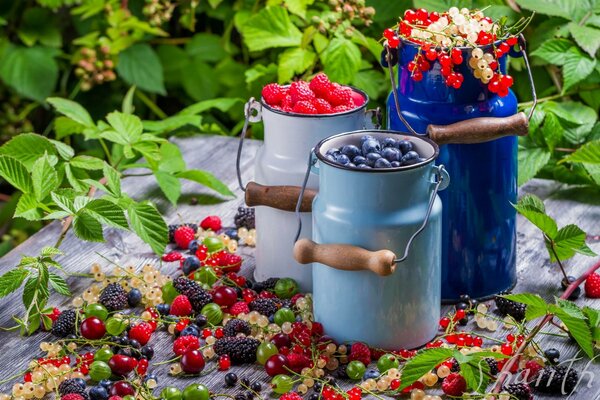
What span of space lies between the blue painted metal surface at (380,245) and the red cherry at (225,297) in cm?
20

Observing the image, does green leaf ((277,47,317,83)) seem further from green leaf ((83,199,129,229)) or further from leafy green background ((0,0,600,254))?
green leaf ((83,199,129,229))

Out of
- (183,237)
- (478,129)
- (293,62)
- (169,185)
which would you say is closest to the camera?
(478,129)

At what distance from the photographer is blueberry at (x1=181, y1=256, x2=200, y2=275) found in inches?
74.0

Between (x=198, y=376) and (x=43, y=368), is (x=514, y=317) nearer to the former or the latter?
(x=198, y=376)

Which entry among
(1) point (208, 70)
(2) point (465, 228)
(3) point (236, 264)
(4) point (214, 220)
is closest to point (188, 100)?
(1) point (208, 70)

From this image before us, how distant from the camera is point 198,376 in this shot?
1556mm

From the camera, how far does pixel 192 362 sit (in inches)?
60.8

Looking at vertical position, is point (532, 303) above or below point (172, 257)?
above

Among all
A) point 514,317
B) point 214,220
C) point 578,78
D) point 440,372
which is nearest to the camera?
point 440,372

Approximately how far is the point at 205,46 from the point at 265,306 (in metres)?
1.51

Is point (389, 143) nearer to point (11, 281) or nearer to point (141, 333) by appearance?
point (141, 333)

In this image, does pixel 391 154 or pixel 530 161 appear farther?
pixel 530 161

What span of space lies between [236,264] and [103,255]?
291 millimetres

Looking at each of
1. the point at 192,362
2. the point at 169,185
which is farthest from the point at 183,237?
the point at 192,362
